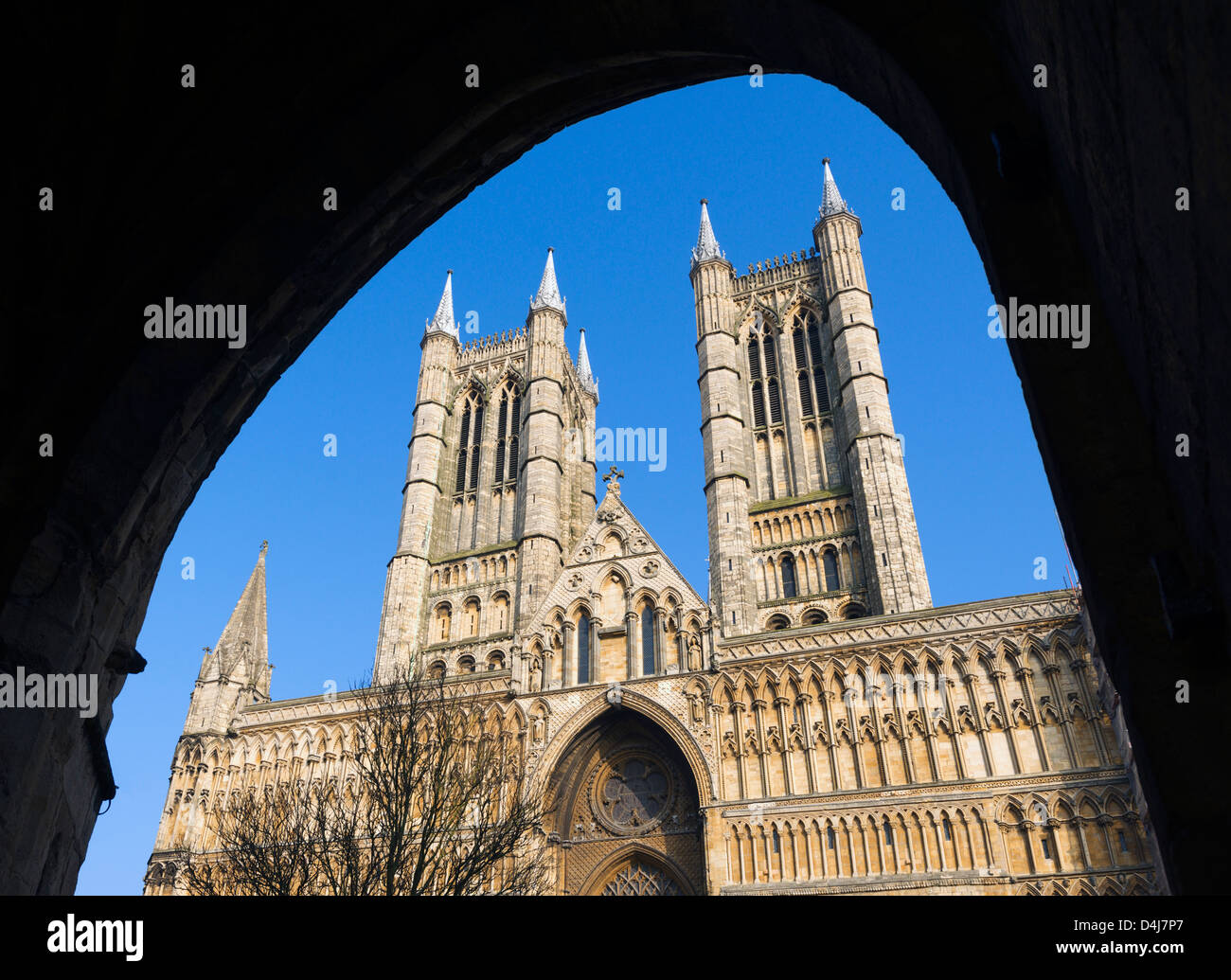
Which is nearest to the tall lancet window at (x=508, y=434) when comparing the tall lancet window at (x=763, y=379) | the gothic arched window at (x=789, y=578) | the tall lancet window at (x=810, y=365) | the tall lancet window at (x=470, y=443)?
the tall lancet window at (x=470, y=443)

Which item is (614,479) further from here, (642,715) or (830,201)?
(830,201)

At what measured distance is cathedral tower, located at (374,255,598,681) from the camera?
40.7 metres

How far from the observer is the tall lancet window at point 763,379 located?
4116 cm

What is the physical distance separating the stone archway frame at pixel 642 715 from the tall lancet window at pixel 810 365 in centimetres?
2079

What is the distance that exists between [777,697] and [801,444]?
18913 mm

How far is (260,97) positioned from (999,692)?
2136 centimetres

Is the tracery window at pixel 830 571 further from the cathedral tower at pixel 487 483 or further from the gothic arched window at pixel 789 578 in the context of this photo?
the cathedral tower at pixel 487 483

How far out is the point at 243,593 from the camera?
3319 cm

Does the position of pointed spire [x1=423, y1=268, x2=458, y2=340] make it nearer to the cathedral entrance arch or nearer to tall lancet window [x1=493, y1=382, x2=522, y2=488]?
tall lancet window [x1=493, y1=382, x2=522, y2=488]

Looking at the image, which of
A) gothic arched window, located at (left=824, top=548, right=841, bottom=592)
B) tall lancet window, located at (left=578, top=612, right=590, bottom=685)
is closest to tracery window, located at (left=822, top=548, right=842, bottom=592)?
gothic arched window, located at (left=824, top=548, right=841, bottom=592)

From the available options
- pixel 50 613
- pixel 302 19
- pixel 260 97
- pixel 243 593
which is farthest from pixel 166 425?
pixel 243 593

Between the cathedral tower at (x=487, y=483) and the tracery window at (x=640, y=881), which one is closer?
the tracery window at (x=640, y=881)

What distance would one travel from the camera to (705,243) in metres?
45.2
